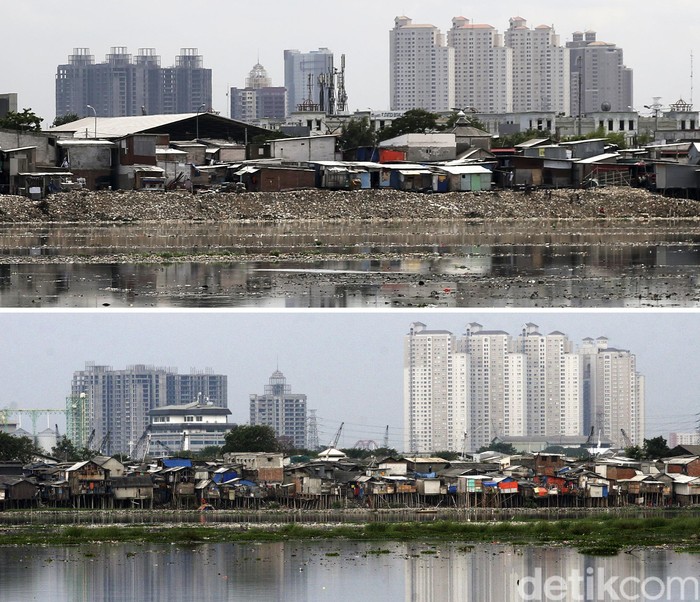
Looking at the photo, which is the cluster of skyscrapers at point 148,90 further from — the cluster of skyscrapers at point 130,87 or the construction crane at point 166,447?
the construction crane at point 166,447

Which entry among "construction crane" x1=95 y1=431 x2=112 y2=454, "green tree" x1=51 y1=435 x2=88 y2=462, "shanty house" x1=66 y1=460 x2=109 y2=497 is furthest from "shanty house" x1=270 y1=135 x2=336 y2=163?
"shanty house" x1=66 y1=460 x2=109 y2=497

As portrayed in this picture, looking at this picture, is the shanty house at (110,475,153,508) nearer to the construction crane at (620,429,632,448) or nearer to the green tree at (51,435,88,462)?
the green tree at (51,435,88,462)

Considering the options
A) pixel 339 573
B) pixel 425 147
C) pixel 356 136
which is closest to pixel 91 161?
pixel 425 147

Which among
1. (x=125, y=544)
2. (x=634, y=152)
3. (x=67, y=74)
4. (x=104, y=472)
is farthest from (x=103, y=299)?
(x=67, y=74)

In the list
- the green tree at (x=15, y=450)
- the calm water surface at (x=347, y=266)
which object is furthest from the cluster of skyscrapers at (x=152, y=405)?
the calm water surface at (x=347, y=266)

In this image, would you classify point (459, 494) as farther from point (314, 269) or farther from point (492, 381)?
point (492, 381)

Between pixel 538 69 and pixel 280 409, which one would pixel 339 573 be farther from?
pixel 538 69
